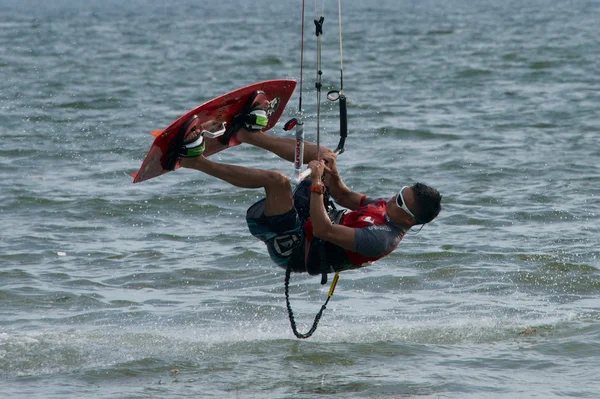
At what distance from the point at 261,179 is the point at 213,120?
3.15ft

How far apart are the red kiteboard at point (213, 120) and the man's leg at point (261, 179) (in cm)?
27

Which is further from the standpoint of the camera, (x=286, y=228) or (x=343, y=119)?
(x=343, y=119)

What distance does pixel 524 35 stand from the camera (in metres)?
43.2

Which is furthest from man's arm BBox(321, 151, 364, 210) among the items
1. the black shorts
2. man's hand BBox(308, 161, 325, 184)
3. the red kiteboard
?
the red kiteboard

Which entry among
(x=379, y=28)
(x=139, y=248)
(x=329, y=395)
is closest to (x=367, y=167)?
(x=139, y=248)

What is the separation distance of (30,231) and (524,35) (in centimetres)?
3221

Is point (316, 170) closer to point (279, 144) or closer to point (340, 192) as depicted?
point (340, 192)

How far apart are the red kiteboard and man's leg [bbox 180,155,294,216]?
274 millimetres

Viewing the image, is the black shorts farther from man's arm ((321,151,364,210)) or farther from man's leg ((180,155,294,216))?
man's arm ((321,151,364,210))

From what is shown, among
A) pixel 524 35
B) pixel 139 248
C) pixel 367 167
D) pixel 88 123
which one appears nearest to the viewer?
pixel 139 248

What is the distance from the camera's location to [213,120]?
9.20 m

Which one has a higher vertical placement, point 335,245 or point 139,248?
point 335,245

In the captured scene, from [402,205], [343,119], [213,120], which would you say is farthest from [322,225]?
[213,120]

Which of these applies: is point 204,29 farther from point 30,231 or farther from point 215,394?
point 215,394
